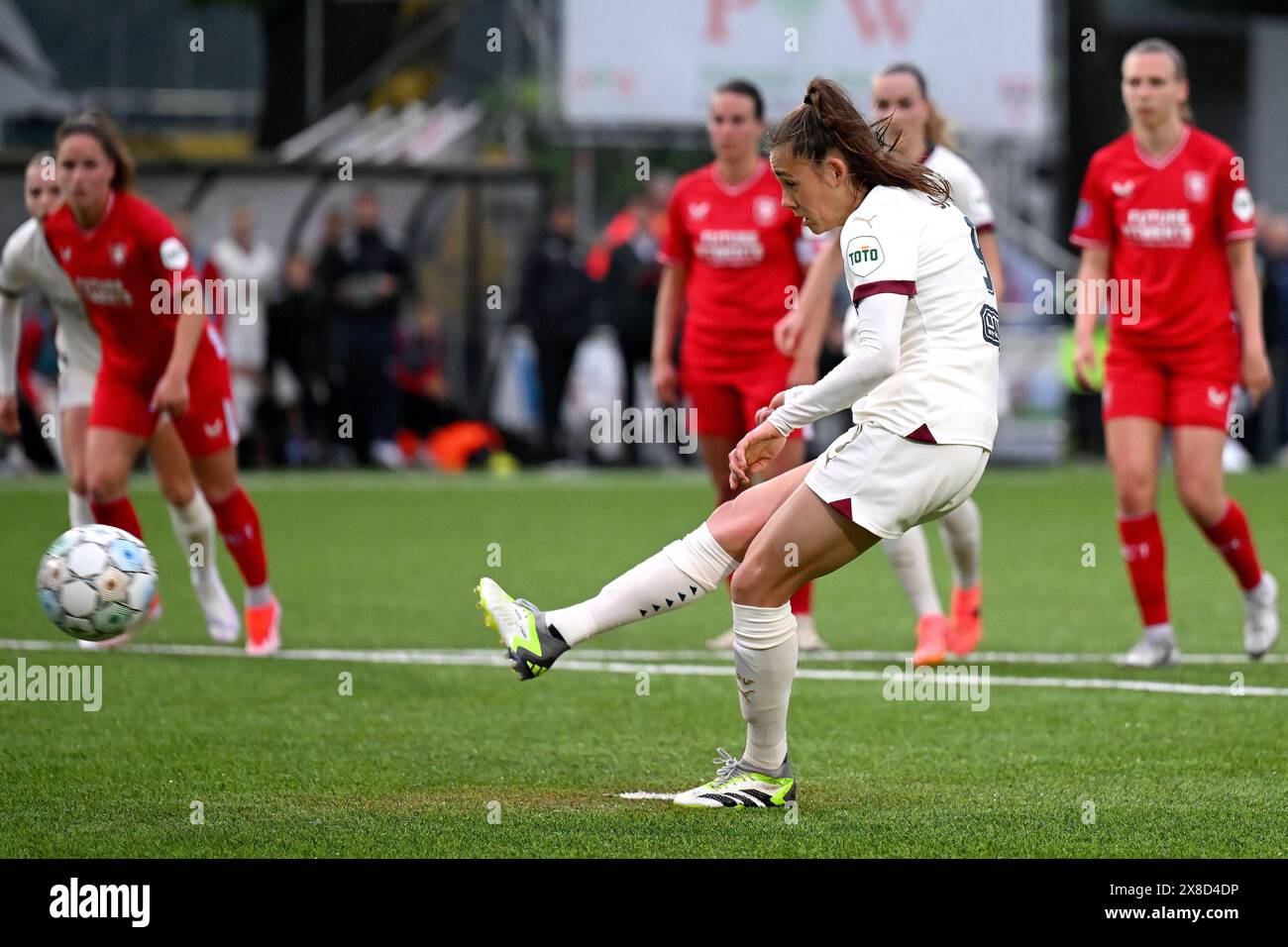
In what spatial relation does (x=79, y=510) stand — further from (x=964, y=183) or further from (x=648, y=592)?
(x=648, y=592)

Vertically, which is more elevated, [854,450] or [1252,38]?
[1252,38]

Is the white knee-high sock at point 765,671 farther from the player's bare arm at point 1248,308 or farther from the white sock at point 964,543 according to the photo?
the player's bare arm at point 1248,308

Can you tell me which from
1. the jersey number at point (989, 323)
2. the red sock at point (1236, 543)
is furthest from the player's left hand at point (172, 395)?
the red sock at point (1236, 543)

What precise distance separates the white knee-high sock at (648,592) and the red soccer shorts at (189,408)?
3.43m

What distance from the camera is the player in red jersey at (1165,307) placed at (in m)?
8.62

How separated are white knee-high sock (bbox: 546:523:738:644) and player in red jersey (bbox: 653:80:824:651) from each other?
3.24 meters

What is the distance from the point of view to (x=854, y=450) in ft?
18.9

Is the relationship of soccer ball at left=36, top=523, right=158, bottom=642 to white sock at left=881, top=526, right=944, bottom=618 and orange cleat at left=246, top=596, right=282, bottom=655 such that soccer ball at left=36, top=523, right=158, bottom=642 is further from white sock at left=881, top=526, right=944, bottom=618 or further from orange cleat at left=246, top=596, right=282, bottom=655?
white sock at left=881, top=526, right=944, bottom=618

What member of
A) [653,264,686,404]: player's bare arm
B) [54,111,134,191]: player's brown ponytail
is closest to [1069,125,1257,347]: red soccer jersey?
[653,264,686,404]: player's bare arm

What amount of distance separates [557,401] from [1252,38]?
Answer: 11.4m

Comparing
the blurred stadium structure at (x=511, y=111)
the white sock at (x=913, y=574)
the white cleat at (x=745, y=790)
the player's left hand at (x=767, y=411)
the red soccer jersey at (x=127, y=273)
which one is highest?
the blurred stadium structure at (x=511, y=111)

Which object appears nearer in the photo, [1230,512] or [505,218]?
[1230,512]
